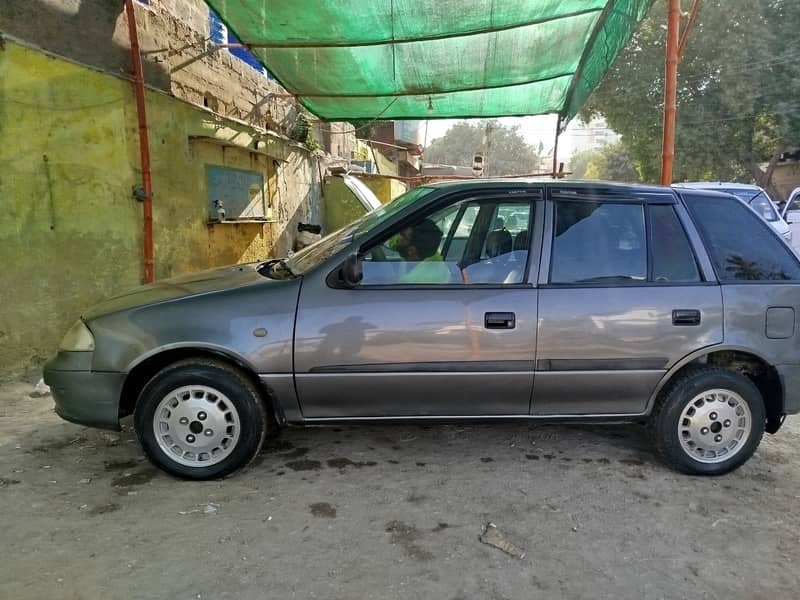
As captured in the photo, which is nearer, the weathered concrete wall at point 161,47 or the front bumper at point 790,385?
the front bumper at point 790,385

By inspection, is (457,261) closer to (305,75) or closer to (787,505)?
(787,505)

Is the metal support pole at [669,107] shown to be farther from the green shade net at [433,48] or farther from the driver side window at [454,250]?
the driver side window at [454,250]

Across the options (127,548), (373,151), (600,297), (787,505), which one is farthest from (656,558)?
(373,151)

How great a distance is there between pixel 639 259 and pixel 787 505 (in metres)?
1.56

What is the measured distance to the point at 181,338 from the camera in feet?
9.77

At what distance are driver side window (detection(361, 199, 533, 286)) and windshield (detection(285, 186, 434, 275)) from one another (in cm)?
16

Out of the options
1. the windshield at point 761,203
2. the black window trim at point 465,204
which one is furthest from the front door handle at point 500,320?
the windshield at point 761,203

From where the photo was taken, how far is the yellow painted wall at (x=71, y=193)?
183 inches

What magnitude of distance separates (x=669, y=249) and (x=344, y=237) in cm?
193

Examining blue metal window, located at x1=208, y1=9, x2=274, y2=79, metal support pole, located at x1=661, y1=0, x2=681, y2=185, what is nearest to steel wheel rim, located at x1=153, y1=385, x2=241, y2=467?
metal support pole, located at x1=661, y1=0, x2=681, y2=185

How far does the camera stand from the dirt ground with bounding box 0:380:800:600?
2346 mm

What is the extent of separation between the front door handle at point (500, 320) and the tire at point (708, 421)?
1.04m

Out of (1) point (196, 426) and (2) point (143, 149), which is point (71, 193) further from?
(1) point (196, 426)

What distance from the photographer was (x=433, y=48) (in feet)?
22.0
